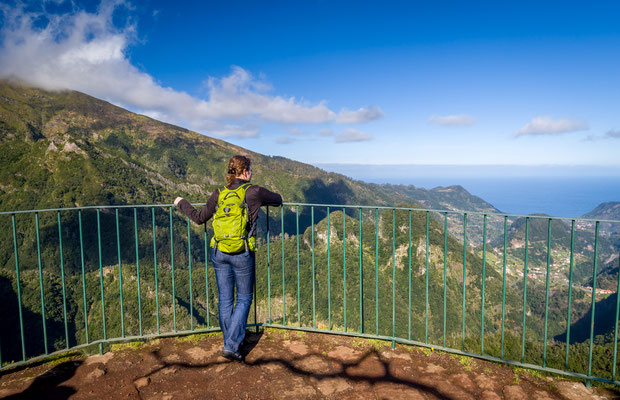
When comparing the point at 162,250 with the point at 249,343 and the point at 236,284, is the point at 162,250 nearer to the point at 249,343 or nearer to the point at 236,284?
the point at 249,343

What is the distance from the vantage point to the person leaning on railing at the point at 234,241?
11.0 feet

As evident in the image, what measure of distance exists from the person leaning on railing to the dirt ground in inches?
15.4

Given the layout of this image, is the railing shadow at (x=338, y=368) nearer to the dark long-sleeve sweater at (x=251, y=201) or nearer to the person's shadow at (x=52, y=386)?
the person's shadow at (x=52, y=386)

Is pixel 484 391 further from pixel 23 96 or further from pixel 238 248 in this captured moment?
pixel 23 96

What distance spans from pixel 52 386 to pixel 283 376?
6.55ft

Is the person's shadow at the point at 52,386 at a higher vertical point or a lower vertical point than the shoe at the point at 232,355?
lower

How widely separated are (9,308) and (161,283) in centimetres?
1756

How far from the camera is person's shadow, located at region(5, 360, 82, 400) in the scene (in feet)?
9.97

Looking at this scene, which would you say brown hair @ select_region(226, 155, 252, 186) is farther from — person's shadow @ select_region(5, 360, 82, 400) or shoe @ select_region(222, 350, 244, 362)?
person's shadow @ select_region(5, 360, 82, 400)

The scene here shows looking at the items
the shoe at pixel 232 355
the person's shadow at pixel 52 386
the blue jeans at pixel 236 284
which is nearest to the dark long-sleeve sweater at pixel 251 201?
A: the blue jeans at pixel 236 284

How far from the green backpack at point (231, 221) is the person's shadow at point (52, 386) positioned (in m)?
1.74

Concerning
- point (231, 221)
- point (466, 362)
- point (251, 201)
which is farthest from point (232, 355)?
point (466, 362)

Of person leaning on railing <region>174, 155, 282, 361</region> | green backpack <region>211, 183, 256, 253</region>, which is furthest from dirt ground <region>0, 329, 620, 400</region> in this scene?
green backpack <region>211, 183, 256, 253</region>

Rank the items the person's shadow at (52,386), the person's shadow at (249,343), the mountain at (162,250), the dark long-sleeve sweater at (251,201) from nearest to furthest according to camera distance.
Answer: the person's shadow at (52,386), the dark long-sleeve sweater at (251,201), the person's shadow at (249,343), the mountain at (162,250)
